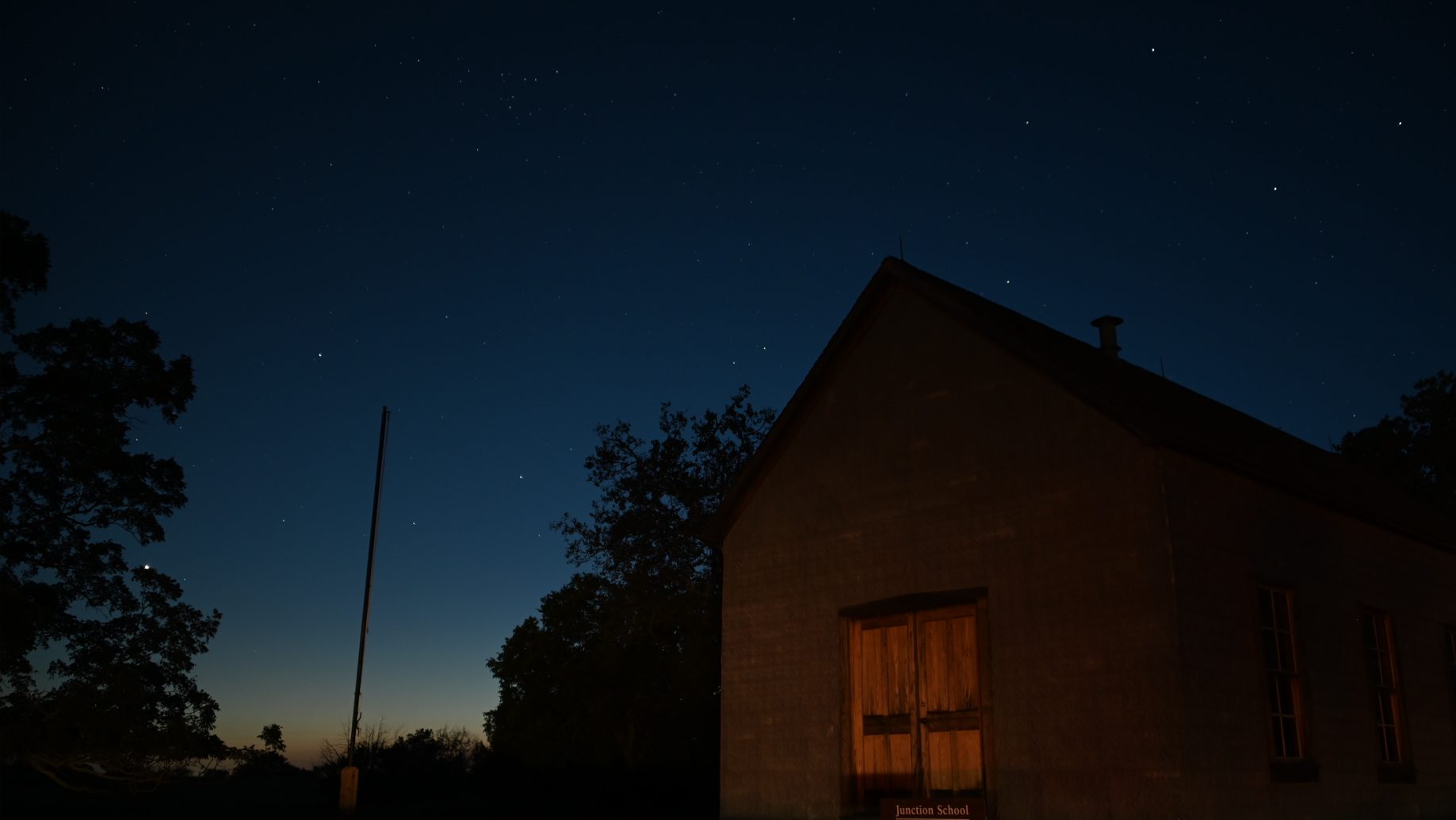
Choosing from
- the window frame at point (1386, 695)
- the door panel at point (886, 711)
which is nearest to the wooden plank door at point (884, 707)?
the door panel at point (886, 711)

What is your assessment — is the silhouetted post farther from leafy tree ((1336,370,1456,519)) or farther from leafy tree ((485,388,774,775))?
leafy tree ((1336,370,1456,519))

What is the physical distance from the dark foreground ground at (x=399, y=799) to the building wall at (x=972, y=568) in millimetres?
12638

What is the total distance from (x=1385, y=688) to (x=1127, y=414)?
620cm

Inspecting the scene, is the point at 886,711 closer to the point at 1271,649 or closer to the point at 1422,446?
the point at 1271,649

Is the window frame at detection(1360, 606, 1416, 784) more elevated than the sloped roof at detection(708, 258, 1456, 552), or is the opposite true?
the sloped roof at detection(708, 258, 1456, 552)

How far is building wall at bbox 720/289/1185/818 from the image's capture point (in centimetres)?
1186

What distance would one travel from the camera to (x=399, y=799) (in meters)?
34.3

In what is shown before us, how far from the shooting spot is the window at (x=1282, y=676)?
1284 centimetres

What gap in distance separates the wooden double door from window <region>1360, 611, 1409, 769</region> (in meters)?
5.53

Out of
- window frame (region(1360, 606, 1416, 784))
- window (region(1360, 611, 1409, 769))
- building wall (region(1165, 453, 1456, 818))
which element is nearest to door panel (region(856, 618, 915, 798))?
building wall (region(1165, 453, 1456, 818))

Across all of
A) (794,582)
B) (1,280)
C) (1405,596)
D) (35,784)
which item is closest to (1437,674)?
(1405,596)

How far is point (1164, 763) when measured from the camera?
1130 centimetres

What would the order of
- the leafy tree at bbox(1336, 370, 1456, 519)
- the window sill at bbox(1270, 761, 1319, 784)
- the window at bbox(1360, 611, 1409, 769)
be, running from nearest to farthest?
the window sill at bbox(1270, 761, 1319, 784)
the window at bbox(1360, 611, 1409, 769)
the leafy tree at bbox(1336, 370, 1456, 519)

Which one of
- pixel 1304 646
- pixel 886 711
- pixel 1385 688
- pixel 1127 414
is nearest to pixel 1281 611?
pixel 1304 646
